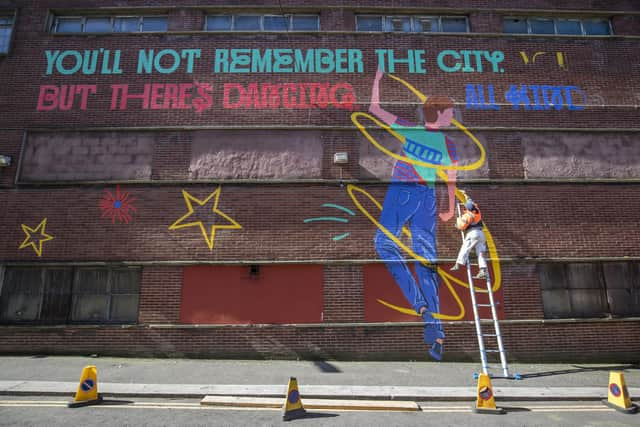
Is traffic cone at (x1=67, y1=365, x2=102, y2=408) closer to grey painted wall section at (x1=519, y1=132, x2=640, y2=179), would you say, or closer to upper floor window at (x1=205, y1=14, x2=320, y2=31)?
upper floor window at (x1=205, y1=14, x2=320, y2=31)

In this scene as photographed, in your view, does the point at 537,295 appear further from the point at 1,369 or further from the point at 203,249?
the point at 1,369

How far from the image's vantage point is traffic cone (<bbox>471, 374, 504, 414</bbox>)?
584 cm

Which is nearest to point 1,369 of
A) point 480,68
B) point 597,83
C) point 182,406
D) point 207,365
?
point 207,365

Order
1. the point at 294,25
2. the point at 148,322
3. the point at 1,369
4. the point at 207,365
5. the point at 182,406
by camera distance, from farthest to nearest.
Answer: the point at 294,25 → the point at 148,322 → the point at 207,365 → the point at 1,369 → the point at 182,406

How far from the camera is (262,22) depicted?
11.4 metres

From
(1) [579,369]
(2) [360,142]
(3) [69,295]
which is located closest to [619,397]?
(1) [579,369]

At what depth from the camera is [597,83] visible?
35.8 ft

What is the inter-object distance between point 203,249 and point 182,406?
13.8 ft

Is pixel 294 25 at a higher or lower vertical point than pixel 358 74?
higher

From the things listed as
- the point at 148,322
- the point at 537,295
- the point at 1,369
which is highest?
the point at 537,295

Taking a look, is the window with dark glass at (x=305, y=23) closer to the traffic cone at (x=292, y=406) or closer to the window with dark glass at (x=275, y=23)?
the window with dark glass at (x=275, y=23)

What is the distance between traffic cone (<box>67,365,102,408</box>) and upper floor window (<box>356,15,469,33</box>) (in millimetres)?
11093

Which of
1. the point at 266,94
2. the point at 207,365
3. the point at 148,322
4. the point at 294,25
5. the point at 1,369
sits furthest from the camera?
the point at 294,25

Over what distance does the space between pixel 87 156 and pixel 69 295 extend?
12.2 ft
